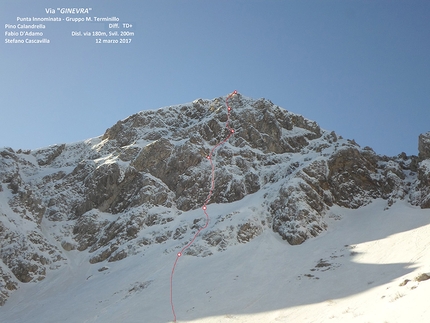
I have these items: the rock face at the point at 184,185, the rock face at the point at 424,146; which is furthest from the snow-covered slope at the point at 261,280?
the rock face at the point at 424,146

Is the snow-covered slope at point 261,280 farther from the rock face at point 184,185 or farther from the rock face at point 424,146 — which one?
the rock face at point 424,146

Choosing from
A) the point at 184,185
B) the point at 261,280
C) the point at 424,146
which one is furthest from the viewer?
the point at 184,185

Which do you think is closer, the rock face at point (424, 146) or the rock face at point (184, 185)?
the rock face at point (184, 185)

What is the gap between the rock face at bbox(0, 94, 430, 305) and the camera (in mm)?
56031

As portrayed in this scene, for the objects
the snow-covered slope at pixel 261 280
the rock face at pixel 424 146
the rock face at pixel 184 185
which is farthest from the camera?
the rock face at pixel 424 146

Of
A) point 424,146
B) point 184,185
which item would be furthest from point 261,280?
point 424,146

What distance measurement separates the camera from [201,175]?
70.2m

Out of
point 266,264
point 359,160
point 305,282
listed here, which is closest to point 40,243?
point 266,264

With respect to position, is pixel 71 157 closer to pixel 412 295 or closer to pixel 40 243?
pixel 40 243

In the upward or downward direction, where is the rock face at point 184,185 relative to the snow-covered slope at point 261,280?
upward

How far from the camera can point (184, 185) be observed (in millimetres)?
69188

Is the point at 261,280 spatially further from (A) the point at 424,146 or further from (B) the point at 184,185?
(A) the point at 424,146

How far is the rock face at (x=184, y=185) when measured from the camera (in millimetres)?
56031

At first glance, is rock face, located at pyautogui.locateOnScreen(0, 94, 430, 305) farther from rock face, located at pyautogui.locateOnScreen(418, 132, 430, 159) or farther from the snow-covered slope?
the snow-covered slope
